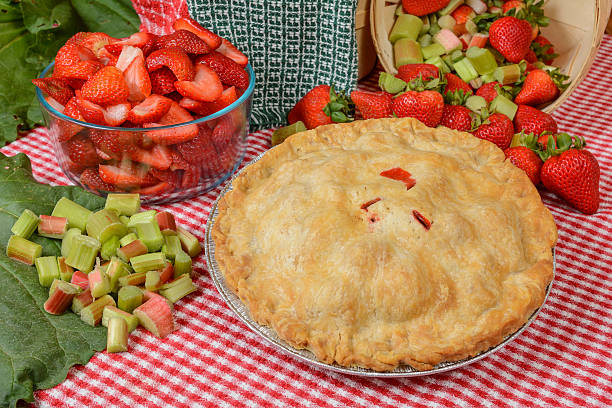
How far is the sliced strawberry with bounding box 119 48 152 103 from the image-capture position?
2.29 metres

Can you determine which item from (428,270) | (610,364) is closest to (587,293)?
(610,364)

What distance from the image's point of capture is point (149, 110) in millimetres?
2266

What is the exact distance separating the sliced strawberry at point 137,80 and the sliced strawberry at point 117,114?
0.18 feet

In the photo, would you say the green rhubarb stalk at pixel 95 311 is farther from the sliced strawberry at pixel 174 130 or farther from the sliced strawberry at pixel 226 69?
the sliced strawberry at pixel 226 69

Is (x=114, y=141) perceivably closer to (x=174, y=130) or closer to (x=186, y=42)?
(x=174, y=130)

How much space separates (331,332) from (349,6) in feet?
5.27

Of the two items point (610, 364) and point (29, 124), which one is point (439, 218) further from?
point (29, 124)

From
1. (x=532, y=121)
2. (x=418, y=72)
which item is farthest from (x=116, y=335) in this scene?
(x=532, y=121)

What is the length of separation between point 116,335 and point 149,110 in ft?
2.66

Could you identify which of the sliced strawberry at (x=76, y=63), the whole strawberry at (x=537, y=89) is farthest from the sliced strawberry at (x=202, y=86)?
the whole strawberry at (x=537, y=89)

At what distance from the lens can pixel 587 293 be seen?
2.21m

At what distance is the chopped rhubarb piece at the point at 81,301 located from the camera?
6.52ft

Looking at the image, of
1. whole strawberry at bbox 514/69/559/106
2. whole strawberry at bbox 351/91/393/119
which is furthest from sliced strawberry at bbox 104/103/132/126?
whole strawberry at bbox 514/69/559/106

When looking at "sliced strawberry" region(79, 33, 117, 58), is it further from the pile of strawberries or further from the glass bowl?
the pile of strawberries
